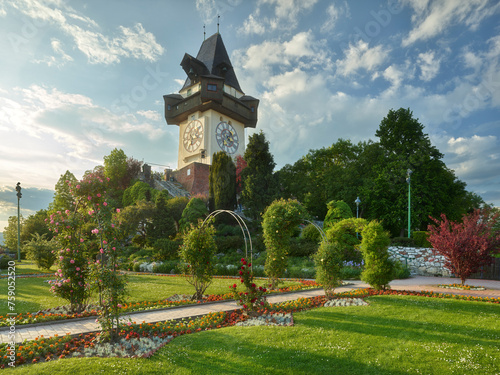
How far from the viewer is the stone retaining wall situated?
1781 cm

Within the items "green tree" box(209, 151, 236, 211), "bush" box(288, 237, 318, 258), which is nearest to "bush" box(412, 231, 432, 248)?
"bush" box(288, 237, 318, 258)

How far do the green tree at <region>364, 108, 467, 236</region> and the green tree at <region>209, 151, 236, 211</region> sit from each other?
11897mm

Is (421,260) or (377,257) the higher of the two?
(377,257)

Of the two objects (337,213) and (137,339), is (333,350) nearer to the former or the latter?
(137,339)

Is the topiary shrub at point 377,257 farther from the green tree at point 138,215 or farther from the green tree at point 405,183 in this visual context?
the green tree at point 138,215

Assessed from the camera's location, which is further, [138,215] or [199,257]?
[138,215]

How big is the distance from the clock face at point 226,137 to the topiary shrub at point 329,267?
3298 cm

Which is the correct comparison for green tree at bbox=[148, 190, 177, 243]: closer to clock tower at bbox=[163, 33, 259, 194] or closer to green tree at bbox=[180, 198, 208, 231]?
green tree at bbox=[180, 198, 208, 231]

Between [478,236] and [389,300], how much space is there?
6.19 meters

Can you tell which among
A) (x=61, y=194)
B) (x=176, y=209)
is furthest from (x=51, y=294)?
(x=61, y=194)

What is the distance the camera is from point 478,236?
1224cm

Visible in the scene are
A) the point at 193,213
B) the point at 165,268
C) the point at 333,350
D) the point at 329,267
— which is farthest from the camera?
the point at 193,213

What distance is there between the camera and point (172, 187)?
37.2 metres

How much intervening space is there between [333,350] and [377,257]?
20.0ft
